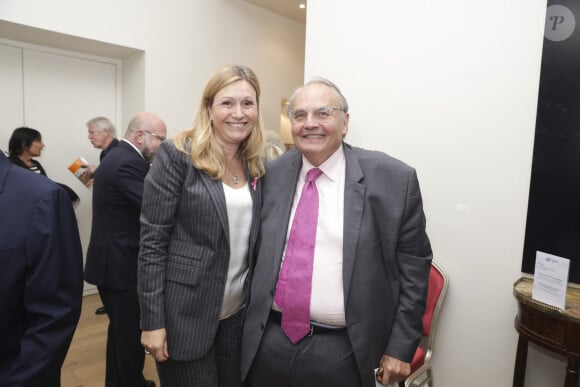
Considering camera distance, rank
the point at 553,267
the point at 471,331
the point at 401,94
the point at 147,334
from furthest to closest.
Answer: the point at 401,94 → the point at 471,331 → the point at 553,267 → the point at 147,334

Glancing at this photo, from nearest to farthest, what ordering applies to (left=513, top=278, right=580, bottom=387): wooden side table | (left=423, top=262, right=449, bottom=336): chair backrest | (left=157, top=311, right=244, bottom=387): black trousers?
(left=157, top=311, right=244, bottom=387): black trousers → (left=513, top=278, right=580, bottom=387): wooden side table → (left=423, top=262, right=449, bottom=336): chair backrest

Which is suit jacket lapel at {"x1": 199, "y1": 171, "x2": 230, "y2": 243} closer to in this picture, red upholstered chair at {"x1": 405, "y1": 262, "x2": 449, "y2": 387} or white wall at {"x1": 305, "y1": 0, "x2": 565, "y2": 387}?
red upholstered chair at {"x1": 405, "y1": 262, "x2": 449, "y2": 387}

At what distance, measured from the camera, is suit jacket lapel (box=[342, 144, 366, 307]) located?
4.43 feet

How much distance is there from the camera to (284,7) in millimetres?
5117

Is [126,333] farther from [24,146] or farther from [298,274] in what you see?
[24,146]

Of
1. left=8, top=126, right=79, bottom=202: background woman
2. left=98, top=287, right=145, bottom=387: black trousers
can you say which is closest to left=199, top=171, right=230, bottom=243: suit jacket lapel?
left=98, top=287, right=145, bottom=387: black trousers

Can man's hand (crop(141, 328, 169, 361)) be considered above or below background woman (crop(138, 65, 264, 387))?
below

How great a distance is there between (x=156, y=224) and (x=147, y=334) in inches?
15.2

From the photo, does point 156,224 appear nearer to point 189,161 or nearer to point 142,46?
point 189,161

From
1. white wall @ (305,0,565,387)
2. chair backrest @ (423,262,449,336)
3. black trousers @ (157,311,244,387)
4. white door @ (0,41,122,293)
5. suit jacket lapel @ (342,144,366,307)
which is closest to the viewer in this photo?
suit jacket lapel @ (342,144,366,307)

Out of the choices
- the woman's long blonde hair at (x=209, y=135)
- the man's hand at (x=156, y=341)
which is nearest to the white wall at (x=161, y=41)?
the woman's long blonde hair at (x=209, y=135)

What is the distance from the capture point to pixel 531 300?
6.34 feet

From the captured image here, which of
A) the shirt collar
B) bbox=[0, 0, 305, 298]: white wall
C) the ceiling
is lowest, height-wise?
the shirt collar

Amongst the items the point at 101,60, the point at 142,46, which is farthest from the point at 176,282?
the point at 101,60
